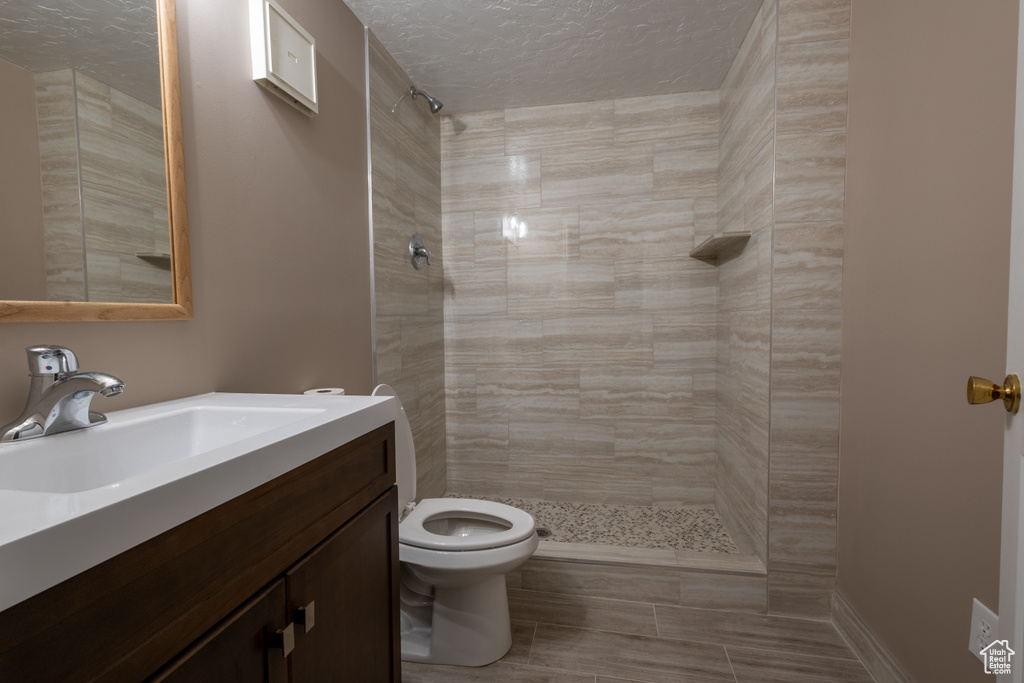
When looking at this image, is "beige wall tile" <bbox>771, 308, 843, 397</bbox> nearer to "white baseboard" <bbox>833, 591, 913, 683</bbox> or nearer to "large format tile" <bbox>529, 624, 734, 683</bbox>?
"white baseboard" <bbox>833, 591, 913, 683</bbox>

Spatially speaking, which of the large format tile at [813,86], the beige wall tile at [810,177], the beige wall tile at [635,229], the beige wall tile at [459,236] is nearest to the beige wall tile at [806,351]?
the beige wall tile at [810,177]

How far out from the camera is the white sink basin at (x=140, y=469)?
0.44 m

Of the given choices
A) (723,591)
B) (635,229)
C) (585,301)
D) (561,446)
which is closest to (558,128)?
(635,229)

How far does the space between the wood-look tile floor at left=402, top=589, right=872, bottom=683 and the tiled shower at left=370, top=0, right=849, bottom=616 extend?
10 centimetres

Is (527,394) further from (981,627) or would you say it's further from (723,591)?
(981,627)

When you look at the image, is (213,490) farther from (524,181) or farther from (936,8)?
(524,181)

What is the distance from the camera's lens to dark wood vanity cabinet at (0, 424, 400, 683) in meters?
0.47

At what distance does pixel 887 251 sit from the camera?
1.50 metres

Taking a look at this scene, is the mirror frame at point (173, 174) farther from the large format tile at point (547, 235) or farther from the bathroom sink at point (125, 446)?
the large format tile at point (547, 235)

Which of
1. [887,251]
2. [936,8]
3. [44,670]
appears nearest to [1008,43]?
[936,8]

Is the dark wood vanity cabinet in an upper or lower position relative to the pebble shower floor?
upper

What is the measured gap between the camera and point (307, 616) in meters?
0.84

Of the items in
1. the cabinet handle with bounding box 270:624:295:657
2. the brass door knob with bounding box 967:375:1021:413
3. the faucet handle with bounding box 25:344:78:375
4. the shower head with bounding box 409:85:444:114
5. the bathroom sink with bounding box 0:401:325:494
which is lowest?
the cabinet handle with bounding box 270:624:295:657

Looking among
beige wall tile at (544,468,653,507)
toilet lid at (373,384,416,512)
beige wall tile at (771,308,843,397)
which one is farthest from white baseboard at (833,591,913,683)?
toilet lid at (373,384,416,512)
